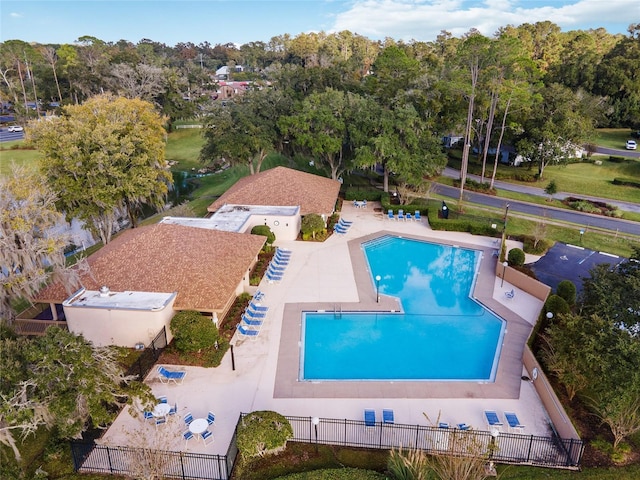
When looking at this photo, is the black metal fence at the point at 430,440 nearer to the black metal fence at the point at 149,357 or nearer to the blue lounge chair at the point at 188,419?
the blue lounge chair at the point at 188,419

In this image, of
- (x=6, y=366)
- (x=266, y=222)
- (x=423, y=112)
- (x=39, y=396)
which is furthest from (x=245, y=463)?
(x=423, y=112)

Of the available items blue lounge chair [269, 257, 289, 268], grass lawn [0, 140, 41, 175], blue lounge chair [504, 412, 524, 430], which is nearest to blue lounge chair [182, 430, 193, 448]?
blue lounge chair [504, 412, 524, 430]

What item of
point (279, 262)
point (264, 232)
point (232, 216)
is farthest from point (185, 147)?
point (279, 262)

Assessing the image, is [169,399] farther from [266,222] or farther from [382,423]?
[266,222]

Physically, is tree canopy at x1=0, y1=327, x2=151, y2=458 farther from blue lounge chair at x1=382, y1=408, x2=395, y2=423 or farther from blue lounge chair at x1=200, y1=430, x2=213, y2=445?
blue lounge chair at x1=382, y1=408, x2=395, y2=423

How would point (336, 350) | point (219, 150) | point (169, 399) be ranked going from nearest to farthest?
point (169, 399) < point (336, 350) < point (219, 150)
